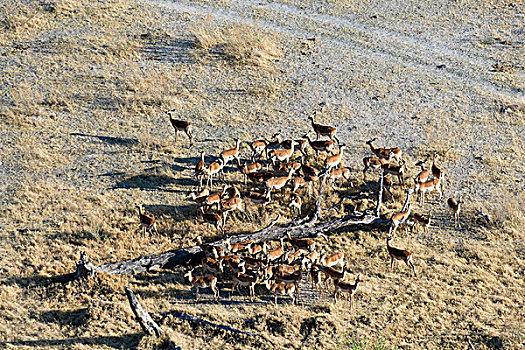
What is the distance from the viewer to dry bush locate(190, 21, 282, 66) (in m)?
31.3

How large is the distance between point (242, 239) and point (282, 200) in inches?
115

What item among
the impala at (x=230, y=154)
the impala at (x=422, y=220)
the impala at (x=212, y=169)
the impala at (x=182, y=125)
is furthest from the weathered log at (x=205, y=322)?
the impala at (x=182, y=125)

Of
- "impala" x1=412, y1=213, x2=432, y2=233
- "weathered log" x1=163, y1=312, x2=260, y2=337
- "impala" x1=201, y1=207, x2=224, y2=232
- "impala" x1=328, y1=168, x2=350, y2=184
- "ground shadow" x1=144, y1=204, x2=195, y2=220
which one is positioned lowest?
"weathered log" x1=163, y1=312, x2=260, y2=337

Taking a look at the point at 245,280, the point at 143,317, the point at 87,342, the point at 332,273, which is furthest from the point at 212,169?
the point at 87,342

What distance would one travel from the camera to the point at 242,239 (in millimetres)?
18625

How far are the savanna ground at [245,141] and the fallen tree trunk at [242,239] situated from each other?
30 cm

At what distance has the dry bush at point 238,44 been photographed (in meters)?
31.3

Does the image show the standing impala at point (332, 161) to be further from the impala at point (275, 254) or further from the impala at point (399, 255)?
the impala at point (275, 254)

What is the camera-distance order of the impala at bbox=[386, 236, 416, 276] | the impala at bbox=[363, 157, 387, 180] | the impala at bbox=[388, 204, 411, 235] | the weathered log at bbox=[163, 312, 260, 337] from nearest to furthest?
→ 1. the weathered log at bbox=[163, 312, 260, 337]
2. the impala at bbox=[386, 236, 416, 276]
3. the impala at bbox=[388, 204, 411, 235]
4. the impala at bbox=[363, 157, 387, 180]

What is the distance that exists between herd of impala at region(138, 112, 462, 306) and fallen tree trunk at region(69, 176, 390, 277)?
Answer: 12.9 inches

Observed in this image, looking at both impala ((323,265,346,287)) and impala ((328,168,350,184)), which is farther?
impala ((328,168,350,184))

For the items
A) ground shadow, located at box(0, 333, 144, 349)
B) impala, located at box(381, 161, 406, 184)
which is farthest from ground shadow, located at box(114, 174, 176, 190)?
impala, located at box(381, 161, 406, 184)

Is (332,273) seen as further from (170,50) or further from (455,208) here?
(170,50)

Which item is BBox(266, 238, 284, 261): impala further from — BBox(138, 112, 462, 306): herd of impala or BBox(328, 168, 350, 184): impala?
BBox(328, 168, 350, 184): impala
